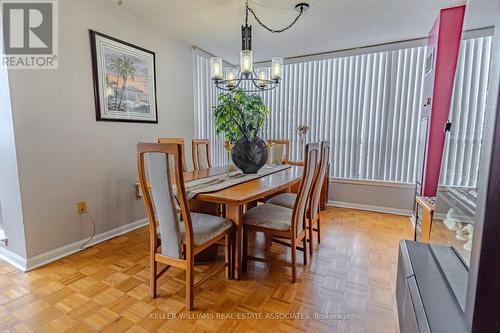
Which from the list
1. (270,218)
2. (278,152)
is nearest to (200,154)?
(278,152)

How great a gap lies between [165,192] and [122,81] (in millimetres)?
1785

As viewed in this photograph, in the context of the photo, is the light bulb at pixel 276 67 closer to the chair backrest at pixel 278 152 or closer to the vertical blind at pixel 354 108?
the chair backrest at pixel 278 152

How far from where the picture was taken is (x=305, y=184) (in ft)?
6.17

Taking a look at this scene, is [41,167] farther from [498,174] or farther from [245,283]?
[498,174]

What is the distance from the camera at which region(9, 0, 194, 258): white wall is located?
2.05m

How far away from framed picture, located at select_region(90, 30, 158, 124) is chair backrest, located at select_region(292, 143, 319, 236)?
2.05 m

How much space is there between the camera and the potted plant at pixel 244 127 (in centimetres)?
250

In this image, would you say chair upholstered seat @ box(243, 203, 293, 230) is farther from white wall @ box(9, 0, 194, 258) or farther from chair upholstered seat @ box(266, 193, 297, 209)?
white wall @ box(9, 0, 194, 258)

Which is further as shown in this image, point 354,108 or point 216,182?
point 354,108

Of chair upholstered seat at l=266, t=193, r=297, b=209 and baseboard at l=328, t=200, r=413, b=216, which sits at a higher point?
chair upholstered seat at l=266, t=193, r=297, b=209

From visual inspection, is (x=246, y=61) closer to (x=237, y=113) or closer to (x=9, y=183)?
(x=237, y=113)

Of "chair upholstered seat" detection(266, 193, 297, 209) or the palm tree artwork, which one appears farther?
the palm tree artwork

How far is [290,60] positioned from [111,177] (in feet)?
10.1

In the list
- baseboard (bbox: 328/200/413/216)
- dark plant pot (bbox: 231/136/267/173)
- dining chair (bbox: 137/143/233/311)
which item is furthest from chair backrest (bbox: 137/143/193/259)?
baseboard (bbox: 328/200/413/216)
